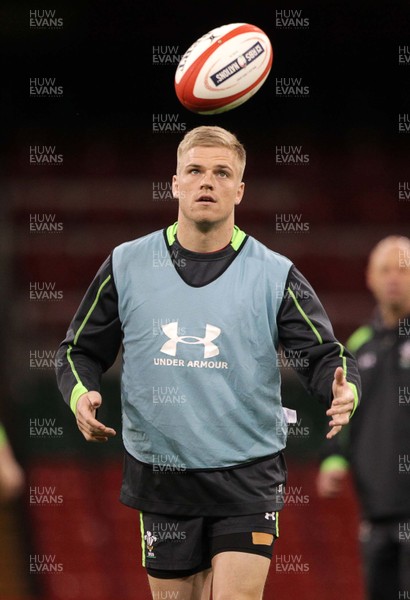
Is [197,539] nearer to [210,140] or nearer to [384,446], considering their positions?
→ [210,140]

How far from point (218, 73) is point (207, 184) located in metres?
0.94

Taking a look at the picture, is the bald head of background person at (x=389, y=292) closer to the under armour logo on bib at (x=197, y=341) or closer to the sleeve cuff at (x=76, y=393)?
the under armour logo on bib at (x=197, y=341)

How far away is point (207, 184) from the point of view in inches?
164

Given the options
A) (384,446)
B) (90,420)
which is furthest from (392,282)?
(90,420)

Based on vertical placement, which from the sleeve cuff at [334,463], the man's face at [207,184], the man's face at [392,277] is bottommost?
the sleeve cuff at [334,463]

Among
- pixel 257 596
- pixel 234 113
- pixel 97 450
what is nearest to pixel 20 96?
pixel 234 113

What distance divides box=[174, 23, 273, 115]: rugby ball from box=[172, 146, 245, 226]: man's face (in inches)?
29.6

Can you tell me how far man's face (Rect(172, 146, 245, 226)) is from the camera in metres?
4.18

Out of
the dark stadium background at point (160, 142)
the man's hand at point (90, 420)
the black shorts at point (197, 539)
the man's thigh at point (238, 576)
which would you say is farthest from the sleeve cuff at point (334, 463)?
the dark stadium background at point (160, 142)

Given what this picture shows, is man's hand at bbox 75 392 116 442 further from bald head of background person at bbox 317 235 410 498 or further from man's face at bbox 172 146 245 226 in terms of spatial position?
bald head of background person at bbox 317 235 410 498

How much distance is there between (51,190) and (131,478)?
7360 mm

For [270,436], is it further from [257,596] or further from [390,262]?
[390,262]

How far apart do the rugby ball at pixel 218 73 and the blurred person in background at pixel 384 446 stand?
118 centimetres

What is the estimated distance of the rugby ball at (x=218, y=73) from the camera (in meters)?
4.93
